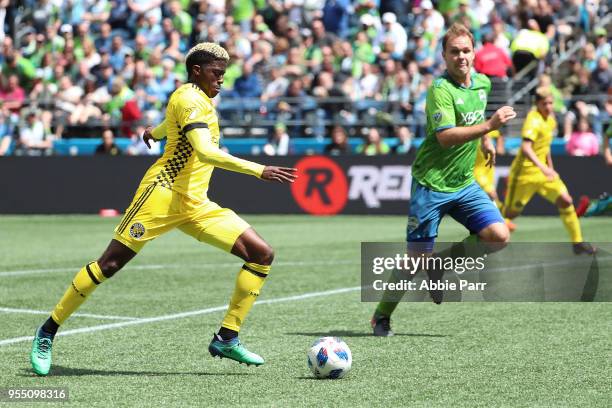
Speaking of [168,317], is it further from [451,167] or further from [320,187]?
[320,187]

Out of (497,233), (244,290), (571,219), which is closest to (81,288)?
(244,290)

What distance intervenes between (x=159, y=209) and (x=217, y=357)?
1183mm

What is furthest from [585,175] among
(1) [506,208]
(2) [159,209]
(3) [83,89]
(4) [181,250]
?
(2) [159,209]

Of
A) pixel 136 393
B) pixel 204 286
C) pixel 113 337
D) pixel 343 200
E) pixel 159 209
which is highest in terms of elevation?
pixel 159 209

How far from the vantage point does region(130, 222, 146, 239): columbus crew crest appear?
8.05 meters

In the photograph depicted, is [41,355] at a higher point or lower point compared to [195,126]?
lower

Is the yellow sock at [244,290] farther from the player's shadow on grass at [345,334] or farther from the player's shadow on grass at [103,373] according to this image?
the player's shadow on grass at [345,334]

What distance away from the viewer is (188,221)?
8.21m

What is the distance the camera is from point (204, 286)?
13.1 meters

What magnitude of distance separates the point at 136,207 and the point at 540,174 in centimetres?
858

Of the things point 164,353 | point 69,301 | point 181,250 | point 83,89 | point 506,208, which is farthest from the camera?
point 83,89

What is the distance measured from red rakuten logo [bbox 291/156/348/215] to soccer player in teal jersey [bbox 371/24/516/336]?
15.0 metres

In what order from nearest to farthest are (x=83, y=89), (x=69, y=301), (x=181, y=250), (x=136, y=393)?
1. (x=136, y=393)
2. (x=69, y=301)
3. (x=181, y=250)
4. (x=83, y=89)

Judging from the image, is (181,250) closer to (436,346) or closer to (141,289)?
(141,289)
